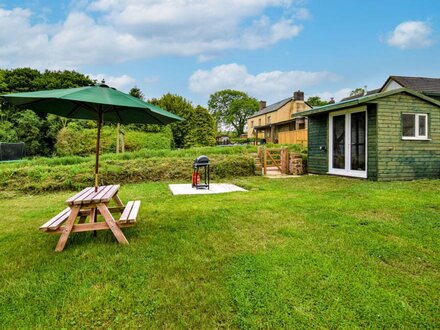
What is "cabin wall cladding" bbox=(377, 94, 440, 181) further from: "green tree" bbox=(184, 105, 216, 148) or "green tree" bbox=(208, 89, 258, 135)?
"green tree" bbox=(208, 89, 258, 135)

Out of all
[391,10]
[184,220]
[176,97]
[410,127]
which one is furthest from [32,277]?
[176,97]

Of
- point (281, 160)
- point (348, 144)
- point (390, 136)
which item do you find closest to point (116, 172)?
point (281, 160)

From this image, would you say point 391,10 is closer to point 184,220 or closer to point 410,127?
point 410,127

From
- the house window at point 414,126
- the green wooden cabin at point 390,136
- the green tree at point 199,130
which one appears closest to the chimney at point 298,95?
the green tree at point 199,130

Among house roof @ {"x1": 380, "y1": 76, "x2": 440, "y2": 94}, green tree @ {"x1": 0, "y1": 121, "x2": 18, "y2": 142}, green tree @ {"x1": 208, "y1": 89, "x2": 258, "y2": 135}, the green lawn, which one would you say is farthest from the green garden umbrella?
green tree @ {"x1": 208, "y1": 89, "x2": 258, "y2": 135}

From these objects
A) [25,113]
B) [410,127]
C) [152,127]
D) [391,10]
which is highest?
[391,10]

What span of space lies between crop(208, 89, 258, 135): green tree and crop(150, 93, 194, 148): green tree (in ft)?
96.8

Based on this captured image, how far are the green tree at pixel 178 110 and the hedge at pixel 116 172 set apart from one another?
1963cm

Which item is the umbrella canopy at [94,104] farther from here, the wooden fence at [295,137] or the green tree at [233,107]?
the green tree at [233,107]

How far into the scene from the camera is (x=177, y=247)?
131 inches

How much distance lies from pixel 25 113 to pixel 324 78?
2933 cm

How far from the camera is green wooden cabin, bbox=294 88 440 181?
8.66m

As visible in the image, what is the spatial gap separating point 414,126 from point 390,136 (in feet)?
3.80

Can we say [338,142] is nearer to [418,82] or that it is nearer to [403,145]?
[403,145]
